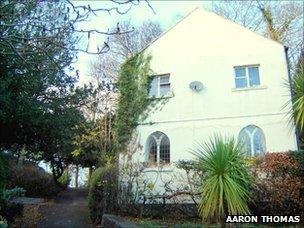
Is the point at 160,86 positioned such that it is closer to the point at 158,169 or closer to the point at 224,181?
the point at 158,169

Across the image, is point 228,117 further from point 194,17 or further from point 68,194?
point 68,194

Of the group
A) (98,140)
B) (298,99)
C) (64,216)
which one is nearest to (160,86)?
(98,140)

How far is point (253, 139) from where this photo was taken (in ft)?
55.4

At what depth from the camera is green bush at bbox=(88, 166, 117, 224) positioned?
45.9 feet

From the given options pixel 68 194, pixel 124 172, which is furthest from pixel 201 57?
pixel 68 194

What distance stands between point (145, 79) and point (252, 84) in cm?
533

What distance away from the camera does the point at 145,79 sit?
19.4m

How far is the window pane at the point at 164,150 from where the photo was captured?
18.1 m

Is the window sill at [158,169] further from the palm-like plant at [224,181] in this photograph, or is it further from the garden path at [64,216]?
the palm-like plant at [224,181]

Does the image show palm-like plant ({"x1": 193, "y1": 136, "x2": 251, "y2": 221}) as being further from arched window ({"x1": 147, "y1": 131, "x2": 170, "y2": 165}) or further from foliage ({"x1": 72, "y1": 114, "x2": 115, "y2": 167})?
foliage ({"x1": 72, "y1": 114, "x2": 115, "y2": 167})

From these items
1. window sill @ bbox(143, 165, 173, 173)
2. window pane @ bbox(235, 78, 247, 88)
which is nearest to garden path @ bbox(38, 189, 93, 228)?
window sill @ bbox(143, 165, 173, 173)

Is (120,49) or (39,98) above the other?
(120,49)

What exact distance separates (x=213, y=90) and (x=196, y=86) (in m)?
0.85

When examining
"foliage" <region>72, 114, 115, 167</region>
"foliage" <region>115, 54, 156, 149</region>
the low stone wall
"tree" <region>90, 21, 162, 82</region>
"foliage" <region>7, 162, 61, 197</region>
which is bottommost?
the low stone wall
